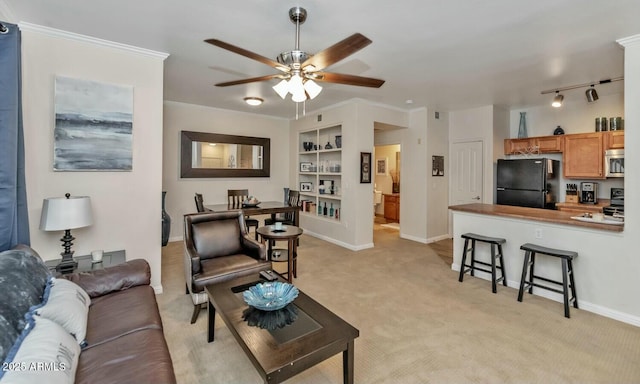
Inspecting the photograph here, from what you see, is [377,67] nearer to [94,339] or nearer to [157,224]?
[157,224]

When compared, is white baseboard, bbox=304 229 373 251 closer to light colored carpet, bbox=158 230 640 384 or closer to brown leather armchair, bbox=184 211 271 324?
light colored carpet, bbox=158 230 640 384

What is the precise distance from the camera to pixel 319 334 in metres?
1.64

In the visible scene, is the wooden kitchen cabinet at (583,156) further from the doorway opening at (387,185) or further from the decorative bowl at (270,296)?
the decorative bowl at (270,296)

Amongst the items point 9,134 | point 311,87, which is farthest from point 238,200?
point 311,87

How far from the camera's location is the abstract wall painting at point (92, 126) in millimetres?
2738

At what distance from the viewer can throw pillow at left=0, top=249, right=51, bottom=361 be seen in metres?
1.28

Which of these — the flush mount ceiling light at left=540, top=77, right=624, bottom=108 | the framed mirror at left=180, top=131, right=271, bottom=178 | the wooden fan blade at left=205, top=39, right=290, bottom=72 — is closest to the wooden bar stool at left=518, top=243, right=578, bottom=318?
the flush mount ceiling light at left=540, top=77, right=624, bottom=108

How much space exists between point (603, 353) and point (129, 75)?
16.0 feet

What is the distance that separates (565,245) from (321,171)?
164 inches

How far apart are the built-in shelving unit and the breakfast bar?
2.62 m

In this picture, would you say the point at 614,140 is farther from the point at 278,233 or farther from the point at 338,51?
the point at 278,233

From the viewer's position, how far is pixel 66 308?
158 centimetres

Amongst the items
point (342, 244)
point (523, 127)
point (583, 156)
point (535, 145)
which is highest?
point (523, 127)

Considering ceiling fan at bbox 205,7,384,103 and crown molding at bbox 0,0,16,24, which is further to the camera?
crown molding at bbox 0,0,16,24
